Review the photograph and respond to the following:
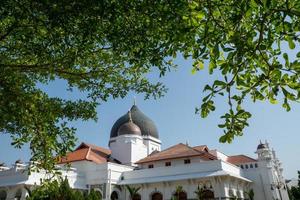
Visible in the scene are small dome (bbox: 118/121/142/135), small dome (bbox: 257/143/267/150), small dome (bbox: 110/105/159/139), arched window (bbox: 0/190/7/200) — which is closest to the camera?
arched window (bbox: 0/190/7/200)

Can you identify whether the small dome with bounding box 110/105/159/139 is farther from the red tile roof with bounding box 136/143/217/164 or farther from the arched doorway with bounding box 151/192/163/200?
the arched doorway with bounding box 151/192/163/200

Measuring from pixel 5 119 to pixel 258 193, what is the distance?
1083 inches

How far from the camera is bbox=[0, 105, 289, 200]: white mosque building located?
24.3 m

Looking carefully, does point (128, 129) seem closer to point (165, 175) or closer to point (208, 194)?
point (165, 175)

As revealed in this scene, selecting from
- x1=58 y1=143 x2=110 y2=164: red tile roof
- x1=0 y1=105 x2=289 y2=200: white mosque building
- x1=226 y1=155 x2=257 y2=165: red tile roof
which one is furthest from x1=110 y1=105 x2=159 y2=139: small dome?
x1=226 y1=155 x2=257 y2=165: red tile roof

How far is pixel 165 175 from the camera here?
27.2 meters

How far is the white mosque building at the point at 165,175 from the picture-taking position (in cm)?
2431

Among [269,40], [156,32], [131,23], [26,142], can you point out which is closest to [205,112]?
[269,40]

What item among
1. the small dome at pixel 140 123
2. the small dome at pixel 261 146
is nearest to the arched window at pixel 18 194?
the small dome at pixel 140 123

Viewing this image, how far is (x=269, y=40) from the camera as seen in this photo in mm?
2832

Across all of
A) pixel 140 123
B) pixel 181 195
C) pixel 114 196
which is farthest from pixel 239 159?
pixel 114 196

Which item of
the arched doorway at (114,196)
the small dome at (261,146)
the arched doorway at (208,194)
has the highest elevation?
the small dome at (261,146)

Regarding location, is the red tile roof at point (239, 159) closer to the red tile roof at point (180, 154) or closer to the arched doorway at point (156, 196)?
the red tile roof at point (180, 154)

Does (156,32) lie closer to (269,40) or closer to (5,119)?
(269,40)
